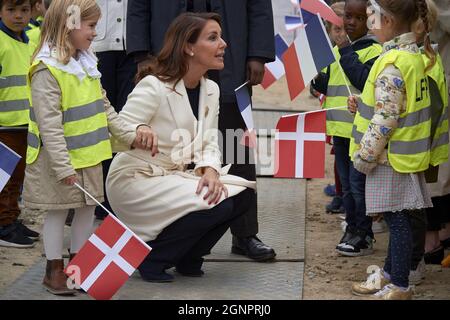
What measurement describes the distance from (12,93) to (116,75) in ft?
2.72

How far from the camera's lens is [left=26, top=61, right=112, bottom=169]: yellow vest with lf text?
5.38 metres

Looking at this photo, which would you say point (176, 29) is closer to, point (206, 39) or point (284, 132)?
point (206, 39)

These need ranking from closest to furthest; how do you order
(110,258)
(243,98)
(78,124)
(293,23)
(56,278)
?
1. (110,258)
2. (78,124)
3. (56,278)
4. (243,98)
5. (293,23)

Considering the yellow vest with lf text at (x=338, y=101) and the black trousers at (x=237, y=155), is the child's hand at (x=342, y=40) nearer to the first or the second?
the yellow vest with lf text at (x=338, y=101)

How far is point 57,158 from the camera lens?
5.27m

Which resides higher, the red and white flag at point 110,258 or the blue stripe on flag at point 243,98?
the blue stripe on flag at point 243,98

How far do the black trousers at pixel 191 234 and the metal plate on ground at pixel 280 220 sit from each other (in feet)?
1.89

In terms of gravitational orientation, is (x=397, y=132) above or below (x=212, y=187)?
above

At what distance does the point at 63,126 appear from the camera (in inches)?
212

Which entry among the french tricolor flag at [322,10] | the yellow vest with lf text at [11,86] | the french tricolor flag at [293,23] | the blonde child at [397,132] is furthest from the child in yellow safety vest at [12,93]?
the blonde child at [397,132]

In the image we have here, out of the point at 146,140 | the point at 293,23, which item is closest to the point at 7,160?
the point at 146,140

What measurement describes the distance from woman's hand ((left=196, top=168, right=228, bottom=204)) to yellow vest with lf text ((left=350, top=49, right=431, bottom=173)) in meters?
0.91

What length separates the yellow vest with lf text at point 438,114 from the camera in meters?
5.45

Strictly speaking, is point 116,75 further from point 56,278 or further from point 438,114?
point 438,114
